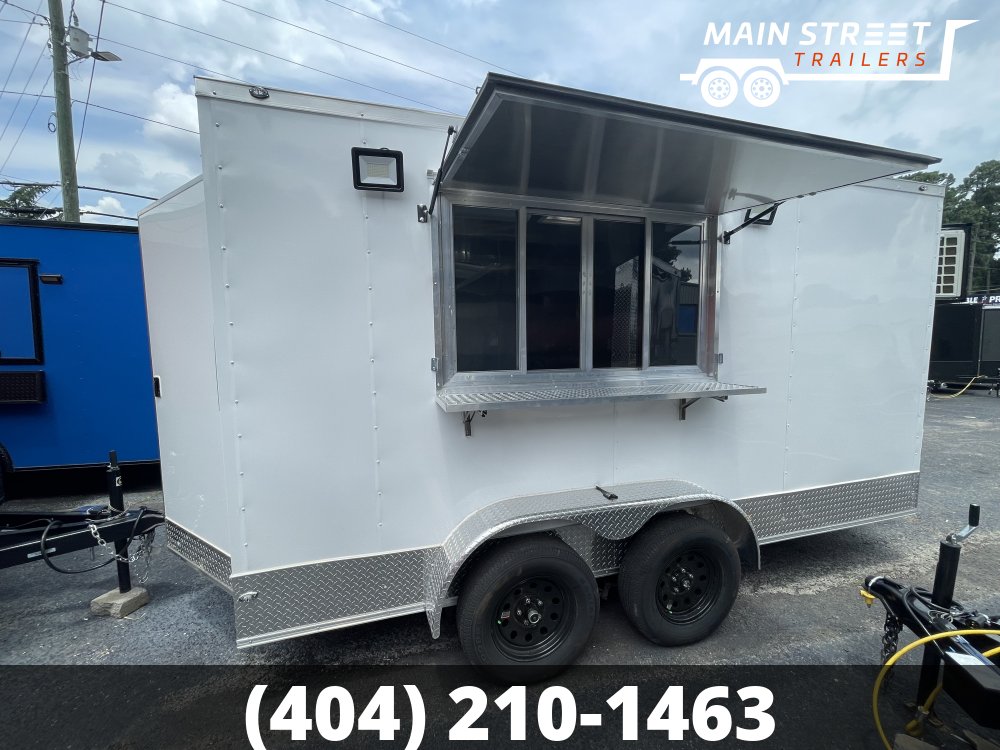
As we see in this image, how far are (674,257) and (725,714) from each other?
8.25 feet

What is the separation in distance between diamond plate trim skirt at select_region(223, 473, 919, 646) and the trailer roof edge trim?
172 cm

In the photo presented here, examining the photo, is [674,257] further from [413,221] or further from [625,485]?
[413,221]

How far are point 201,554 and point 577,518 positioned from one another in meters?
2.08

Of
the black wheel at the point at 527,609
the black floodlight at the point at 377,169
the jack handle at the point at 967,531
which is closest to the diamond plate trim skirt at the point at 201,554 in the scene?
the black wheel at the point at 527,609

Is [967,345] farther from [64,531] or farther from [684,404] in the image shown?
[64,531]

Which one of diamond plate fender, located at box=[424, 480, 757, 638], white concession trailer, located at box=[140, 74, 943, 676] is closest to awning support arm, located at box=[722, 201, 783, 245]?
white concession trailer, located at box=[140, 74, 943, 676]

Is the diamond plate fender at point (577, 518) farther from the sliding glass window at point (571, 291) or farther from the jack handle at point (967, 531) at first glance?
the jack handle at point (967, 531)

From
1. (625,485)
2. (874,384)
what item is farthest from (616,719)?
(874,384)

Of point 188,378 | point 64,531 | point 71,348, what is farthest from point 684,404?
point 71,348

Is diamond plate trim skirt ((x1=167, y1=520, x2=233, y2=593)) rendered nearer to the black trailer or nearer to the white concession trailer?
the white concession trailer

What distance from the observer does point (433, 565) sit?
7.89 feet

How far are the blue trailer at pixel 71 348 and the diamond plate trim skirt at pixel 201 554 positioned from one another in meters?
3.09

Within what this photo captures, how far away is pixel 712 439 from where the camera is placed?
9.84 feet

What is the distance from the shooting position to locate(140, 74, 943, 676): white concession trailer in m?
2.07
